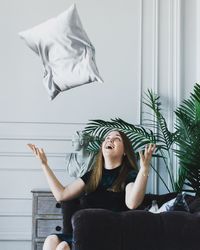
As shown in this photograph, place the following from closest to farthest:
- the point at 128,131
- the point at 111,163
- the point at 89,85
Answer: the point at 111,163 → the point at 128,131 → the point at 89,85

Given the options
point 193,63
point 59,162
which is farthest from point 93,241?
point 193,63

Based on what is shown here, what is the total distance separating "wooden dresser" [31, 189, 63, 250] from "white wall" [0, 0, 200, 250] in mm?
495

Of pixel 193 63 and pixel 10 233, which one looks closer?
pixel 10 233

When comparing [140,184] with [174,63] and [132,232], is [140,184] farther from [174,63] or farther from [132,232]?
[174,63]

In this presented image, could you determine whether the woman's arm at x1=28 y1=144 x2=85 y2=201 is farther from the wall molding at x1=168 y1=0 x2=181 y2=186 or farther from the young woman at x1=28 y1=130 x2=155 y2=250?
the wall molding at x1=168 y1=0 x2=181 y2=186

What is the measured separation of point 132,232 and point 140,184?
60 cm

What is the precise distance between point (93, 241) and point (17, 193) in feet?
6.45

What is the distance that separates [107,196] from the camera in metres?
2.60

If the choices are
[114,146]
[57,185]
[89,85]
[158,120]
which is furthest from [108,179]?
[89,85]

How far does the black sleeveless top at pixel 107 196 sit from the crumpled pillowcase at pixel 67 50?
1.93 feet

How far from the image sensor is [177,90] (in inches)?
148

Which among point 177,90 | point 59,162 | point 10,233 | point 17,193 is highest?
point 177,90

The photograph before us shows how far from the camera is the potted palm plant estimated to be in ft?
10.1

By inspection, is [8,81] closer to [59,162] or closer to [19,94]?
[19,94]
